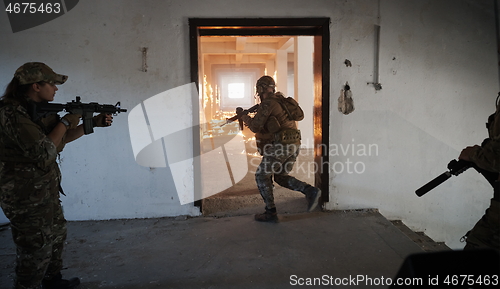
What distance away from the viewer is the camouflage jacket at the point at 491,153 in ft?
6.34

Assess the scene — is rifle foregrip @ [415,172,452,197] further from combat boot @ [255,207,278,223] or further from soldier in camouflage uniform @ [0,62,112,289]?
soldier in camouflage uniform @ [0,62,112,289]

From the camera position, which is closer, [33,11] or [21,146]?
[21,146]

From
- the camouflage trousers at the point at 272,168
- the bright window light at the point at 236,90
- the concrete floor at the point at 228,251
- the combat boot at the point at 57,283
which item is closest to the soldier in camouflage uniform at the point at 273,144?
the camouflage trousers at the point at 272,168

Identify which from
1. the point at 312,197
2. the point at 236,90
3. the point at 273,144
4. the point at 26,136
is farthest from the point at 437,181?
the point at 236,90

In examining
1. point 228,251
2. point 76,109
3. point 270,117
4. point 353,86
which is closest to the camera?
point 76,109

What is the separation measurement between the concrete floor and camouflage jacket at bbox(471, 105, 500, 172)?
109 cm

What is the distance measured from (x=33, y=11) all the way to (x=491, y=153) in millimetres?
4469

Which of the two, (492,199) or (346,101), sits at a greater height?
(346,101)

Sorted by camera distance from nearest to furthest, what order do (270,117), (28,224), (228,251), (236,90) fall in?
(28,224) → (228,251) → (270,117) → (236,90)

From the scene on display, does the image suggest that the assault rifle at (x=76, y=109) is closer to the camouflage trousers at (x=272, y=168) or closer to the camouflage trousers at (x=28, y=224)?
the camouflage trousers at (x=28, y=224)

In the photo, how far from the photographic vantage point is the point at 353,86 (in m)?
3.89

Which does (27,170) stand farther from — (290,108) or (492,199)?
(492,199)

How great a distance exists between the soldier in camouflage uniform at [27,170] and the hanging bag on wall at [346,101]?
2.94 meters

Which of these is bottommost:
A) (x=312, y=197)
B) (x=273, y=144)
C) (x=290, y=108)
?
(x=312, y=197)
